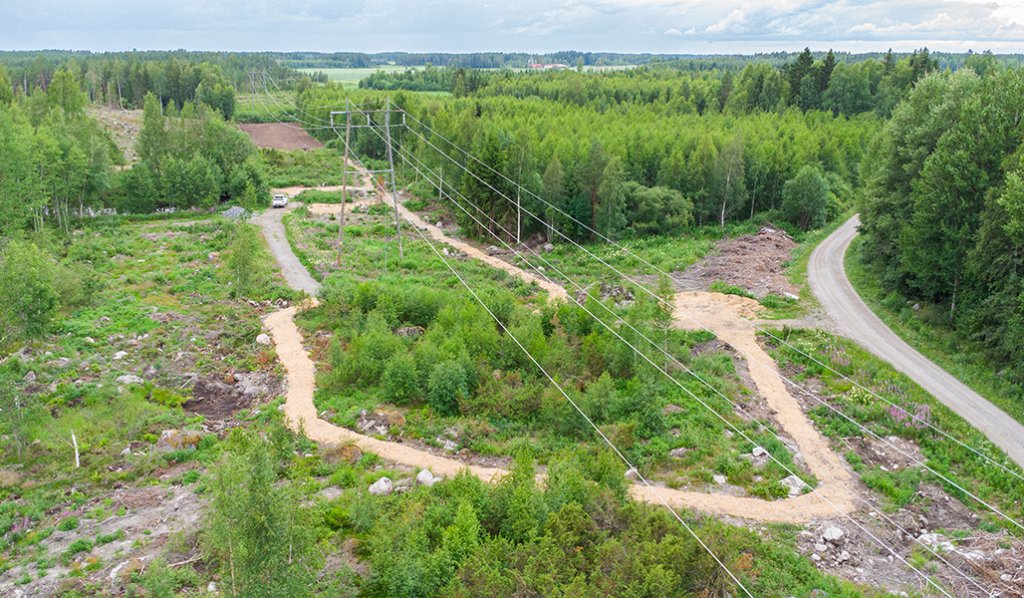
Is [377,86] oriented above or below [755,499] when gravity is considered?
above

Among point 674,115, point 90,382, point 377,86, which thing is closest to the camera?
point 90,382

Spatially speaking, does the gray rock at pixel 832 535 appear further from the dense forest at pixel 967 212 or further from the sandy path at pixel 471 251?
the sandy path at pixel 471 251

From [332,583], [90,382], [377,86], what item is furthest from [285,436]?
[377,86]

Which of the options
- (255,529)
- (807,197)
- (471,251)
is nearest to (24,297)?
(255,529)

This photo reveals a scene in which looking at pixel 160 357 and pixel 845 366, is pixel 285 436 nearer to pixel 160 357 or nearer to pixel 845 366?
pixel 160 357

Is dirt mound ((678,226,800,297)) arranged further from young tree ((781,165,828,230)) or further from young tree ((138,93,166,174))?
young tree ((138,93,166,174))

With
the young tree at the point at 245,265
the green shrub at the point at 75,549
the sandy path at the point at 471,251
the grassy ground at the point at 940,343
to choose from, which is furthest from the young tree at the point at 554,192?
the green shrub at the point at 75,549

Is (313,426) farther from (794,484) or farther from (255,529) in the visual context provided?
(794,484)
